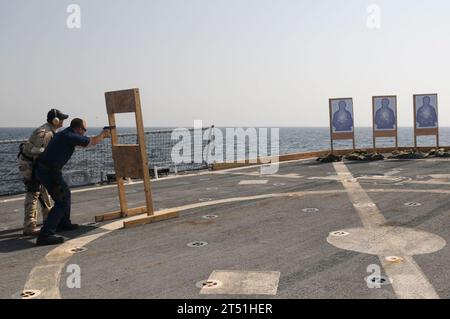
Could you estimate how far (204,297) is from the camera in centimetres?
395

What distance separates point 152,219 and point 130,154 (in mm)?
1247

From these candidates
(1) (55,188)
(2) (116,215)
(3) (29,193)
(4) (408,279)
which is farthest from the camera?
(2) (116,215)

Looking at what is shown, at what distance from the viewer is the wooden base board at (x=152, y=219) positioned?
23.3 feet

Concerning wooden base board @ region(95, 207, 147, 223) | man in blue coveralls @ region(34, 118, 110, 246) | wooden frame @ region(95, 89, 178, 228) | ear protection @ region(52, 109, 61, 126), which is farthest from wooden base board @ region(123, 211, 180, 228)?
ear protection @ region(52, 109, 61, 126)

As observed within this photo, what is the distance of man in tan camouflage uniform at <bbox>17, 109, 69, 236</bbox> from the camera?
6.80 metres

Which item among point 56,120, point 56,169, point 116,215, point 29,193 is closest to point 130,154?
point 116,215

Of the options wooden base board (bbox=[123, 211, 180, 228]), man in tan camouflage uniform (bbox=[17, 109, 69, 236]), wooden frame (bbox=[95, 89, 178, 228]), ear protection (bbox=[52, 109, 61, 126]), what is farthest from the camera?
wooden frame (bbox=[95, 89, 178, 228])

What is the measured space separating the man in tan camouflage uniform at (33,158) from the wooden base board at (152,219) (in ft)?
4.87

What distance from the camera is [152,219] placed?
293 inches

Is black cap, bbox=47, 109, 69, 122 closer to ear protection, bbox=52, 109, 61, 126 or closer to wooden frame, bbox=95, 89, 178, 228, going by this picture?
ear protection, bbox=52, 109, 61, 126

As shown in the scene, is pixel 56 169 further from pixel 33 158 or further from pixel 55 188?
pixel 33 158
